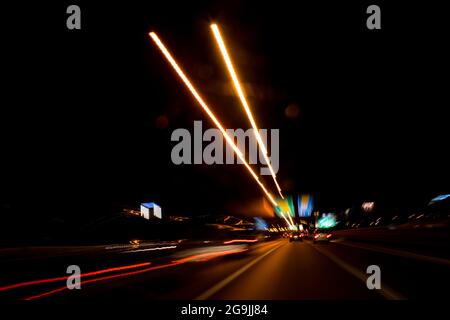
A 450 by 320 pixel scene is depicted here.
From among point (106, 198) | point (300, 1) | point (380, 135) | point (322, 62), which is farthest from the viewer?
point (106, 198)

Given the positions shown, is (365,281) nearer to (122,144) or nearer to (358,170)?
(122,144)

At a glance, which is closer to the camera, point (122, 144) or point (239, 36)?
point (239, 36)

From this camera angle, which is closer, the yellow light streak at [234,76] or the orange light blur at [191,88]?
the yellow light streak at [234,76]

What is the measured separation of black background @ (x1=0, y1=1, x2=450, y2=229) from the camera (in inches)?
410

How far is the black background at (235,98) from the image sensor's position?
10406mm

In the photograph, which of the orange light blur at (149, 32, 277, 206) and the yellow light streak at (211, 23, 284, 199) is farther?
the orange light blur at (149, 32, 277, 206)

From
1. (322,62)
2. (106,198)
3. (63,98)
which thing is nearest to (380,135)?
(322,62)

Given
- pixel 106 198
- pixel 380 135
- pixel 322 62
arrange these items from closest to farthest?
pixel 322 62 → pixel 380 135 → pixel 106 198

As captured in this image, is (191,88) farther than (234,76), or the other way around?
(191,88)

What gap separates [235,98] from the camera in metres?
14.7

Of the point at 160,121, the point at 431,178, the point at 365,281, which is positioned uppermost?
the point at 160,121

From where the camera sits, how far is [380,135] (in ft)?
74.0
